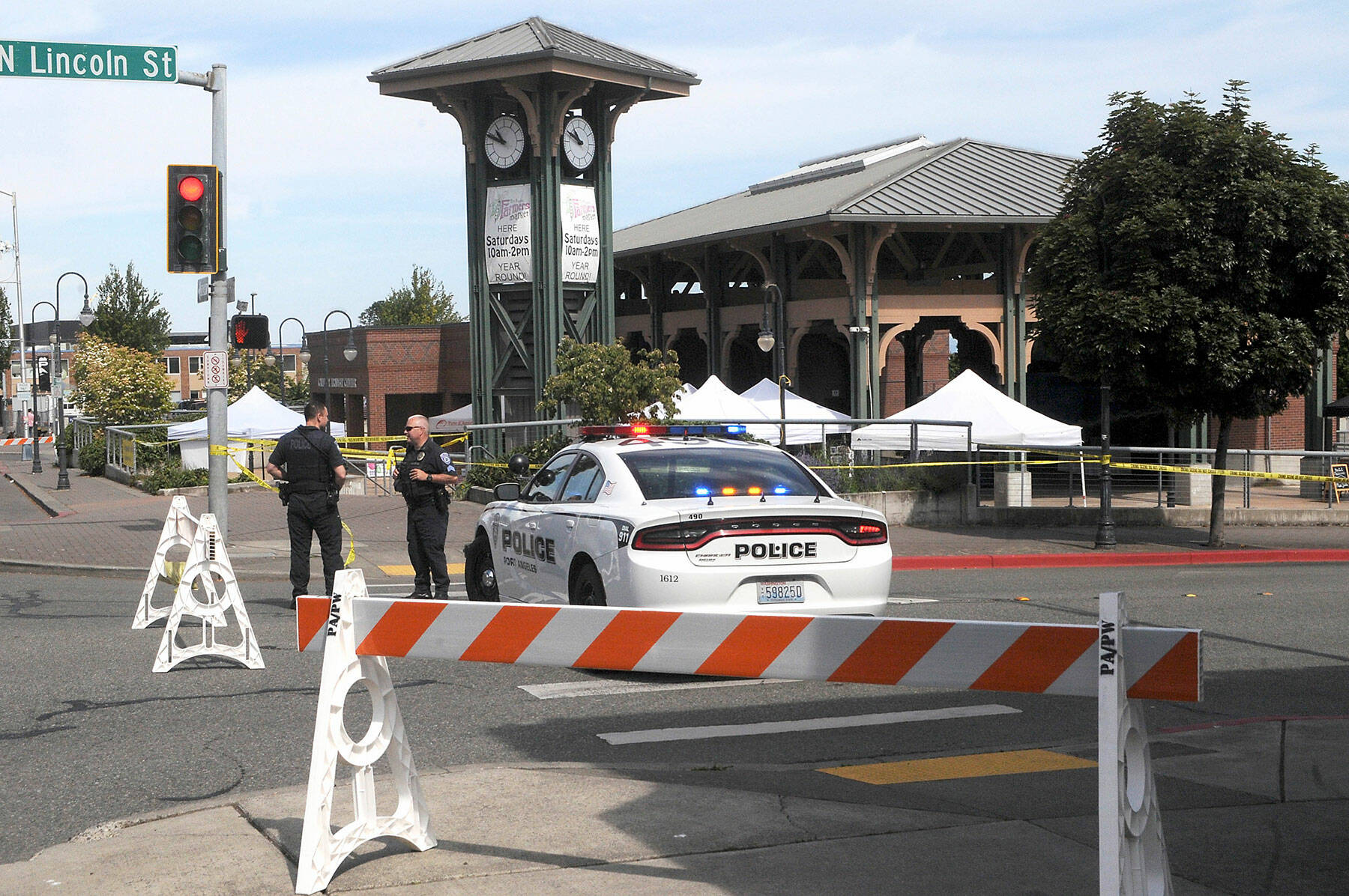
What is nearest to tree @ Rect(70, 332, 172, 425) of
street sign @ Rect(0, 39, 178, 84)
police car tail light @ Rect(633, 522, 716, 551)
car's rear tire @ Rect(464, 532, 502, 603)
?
street sign @ Rect(0, 39, 178, 84)

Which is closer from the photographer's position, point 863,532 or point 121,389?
point 863,532

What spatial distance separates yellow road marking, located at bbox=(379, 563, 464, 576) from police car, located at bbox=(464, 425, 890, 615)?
6063mm

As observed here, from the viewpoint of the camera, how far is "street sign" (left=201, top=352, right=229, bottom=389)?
52.1 feet

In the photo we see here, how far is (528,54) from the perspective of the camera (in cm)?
3256

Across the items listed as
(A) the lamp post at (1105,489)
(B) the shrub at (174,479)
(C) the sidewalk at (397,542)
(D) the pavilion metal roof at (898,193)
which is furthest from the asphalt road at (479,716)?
(D) the pavilion metal roof at (898,193)

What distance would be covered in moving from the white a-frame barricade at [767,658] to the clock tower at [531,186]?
29776 mm

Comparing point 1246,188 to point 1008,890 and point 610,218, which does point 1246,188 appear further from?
point 610,218

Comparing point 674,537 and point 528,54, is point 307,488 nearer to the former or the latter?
point 674,537

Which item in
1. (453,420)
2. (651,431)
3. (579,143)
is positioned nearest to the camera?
(651,431)

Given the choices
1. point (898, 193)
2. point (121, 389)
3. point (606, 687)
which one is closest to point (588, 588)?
point (606, 687)

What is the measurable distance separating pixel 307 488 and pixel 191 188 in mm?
4998

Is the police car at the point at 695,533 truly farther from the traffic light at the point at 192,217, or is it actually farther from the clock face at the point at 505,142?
the clock face at the point at 505,142

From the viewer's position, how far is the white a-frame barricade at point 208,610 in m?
9.05

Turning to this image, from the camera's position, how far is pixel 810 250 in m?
38.8
